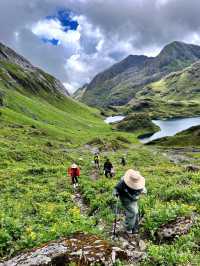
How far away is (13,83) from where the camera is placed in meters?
190

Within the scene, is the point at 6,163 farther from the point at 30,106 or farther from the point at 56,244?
the point at 30,106

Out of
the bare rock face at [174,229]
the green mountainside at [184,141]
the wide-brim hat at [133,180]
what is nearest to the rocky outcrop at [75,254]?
the bare rock face at [174,229]

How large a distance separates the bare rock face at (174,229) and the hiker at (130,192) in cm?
110

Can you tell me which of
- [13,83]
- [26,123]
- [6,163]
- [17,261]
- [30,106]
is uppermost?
[13,83]

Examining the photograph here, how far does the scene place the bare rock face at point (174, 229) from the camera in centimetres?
1325

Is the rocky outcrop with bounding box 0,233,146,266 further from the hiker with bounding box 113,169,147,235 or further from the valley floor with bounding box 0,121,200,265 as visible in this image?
the hiker with bounding box 113,169,147,235

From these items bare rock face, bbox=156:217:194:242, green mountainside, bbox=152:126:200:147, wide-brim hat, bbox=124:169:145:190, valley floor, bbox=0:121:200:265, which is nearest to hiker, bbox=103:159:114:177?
valley floor, bbox=0:121:200:265

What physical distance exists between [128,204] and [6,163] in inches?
1297

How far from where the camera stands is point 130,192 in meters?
13.9

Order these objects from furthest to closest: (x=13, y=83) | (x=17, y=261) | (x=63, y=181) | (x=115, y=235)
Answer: (x=13, y=83) < (x=63, y=181) < (x=115, y=235) < (x=17, y=261)

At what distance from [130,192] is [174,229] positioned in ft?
7.06

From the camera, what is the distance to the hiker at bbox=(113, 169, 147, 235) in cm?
1360

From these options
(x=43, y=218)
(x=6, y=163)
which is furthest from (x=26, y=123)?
(x=43, y=218)

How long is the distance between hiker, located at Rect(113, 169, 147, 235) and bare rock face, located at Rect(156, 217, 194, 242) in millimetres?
1099
